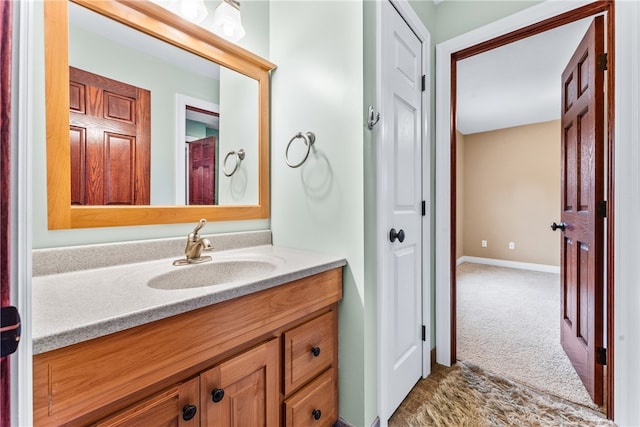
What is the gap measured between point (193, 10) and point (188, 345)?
132 cm

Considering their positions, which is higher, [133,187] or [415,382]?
[133,187]

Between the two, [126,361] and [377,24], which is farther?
[377,24]

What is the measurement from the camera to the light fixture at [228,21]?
1.30 metres

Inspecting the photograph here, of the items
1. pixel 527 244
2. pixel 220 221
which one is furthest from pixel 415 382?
pixel 527 244

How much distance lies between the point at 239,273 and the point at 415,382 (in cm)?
122

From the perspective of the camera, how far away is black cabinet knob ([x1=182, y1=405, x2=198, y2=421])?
0.72m

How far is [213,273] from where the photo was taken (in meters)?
1.16

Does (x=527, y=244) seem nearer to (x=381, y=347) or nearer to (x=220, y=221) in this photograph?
(x=381, y=347)

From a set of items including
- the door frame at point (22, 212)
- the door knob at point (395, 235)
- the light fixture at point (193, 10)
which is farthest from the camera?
the door knob at point (395, 235)

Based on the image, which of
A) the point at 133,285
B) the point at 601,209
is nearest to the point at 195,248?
the point at 133,285

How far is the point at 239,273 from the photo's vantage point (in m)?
1.19

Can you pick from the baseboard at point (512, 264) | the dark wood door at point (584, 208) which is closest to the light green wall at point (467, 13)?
the dark wood door at point (584, 208)

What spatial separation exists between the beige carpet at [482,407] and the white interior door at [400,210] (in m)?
0.08

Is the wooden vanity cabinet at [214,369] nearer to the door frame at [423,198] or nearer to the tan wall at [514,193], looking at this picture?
the door frame at [423,198]
